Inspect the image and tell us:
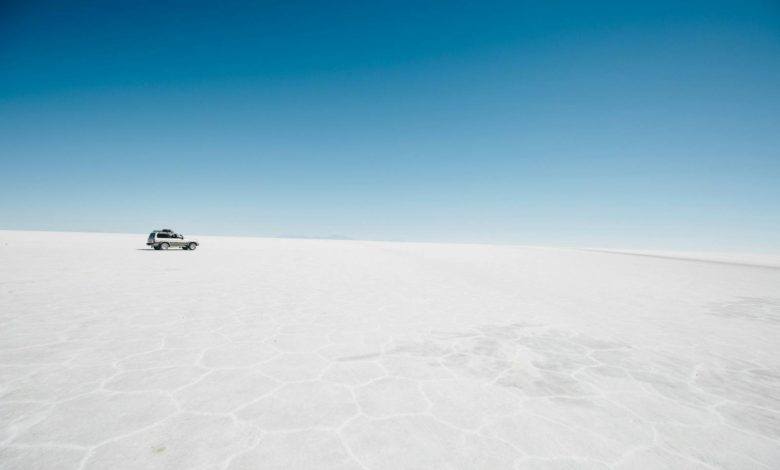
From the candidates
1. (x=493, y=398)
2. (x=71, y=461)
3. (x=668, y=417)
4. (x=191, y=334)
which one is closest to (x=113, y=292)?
(x=191, y=334)

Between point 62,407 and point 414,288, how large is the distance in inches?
329

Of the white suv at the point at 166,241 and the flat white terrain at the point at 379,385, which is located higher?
the white suv at the point at 166,241

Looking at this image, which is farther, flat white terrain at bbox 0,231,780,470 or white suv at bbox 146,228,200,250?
white suv at bbox 146,228,200,250

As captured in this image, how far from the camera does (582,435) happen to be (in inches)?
115

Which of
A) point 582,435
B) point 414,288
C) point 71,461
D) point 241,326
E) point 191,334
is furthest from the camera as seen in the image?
point 414,288

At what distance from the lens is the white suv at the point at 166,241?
2389 centimetres

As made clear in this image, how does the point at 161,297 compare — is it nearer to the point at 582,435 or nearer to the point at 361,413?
the point at 361,413

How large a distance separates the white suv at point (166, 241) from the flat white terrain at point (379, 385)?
17925mm

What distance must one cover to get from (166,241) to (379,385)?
26.6 m

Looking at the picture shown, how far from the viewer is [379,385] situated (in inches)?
150

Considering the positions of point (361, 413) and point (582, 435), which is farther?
point (361, 413)

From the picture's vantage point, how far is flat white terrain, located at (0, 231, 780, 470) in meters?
2.65

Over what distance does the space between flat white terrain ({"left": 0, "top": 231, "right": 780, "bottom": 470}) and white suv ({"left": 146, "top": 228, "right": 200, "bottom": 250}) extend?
17925mm

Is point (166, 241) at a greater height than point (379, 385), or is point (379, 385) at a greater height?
point (166, 241)
